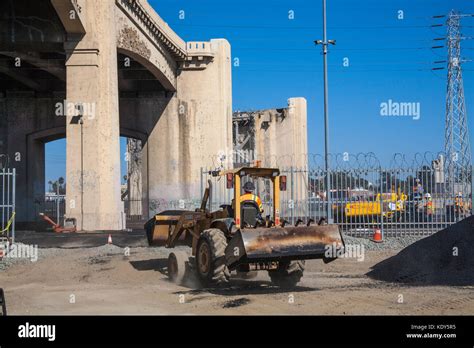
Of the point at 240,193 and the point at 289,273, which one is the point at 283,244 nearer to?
the point at 240,193

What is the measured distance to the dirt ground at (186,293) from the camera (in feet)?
34.7

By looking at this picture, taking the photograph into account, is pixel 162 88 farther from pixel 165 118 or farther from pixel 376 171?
pixel 376 171

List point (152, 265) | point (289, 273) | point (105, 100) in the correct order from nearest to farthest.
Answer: point (289, 273)
point (152, 265)
point (105, 100)

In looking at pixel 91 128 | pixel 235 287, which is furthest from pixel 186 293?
pixel 91 128

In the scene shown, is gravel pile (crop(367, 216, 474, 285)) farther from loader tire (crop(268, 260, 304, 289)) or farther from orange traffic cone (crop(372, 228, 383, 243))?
orange traffic cone (crop(372, 228, 383, 243))

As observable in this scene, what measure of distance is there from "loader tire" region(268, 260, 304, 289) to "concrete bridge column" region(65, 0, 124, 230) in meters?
13.2

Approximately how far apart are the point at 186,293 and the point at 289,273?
2414mm

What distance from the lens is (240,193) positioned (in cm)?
1260

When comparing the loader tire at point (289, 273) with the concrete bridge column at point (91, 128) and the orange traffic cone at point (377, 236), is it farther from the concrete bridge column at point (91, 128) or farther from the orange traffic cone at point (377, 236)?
the concrete bridge column at point (91, 128)

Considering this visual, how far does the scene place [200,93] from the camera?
4122 cm

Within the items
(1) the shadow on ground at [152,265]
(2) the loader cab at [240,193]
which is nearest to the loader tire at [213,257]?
(2) the loader cab at [240,193]

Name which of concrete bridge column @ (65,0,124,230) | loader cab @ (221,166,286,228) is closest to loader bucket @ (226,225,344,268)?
loader cab @ (221,166,286,228)

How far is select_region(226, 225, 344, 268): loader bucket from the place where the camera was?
38.9 feet
